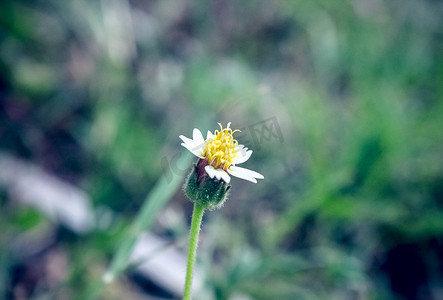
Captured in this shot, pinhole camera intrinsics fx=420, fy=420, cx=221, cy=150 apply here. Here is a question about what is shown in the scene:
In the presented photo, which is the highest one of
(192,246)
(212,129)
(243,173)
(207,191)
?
(212,129)

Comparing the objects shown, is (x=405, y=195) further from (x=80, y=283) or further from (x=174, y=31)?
(x=174, y=31)

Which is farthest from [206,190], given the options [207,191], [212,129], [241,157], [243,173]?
[212,129]

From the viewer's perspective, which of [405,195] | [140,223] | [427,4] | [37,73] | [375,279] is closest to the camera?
[140,223]

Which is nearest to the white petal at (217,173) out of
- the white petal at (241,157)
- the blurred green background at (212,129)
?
the white petal at (241,157)

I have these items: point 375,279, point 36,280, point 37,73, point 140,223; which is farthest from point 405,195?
point 37,73

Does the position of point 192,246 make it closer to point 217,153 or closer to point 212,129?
point 217,153

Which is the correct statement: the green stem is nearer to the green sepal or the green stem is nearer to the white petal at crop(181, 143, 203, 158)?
→ the green sepal
